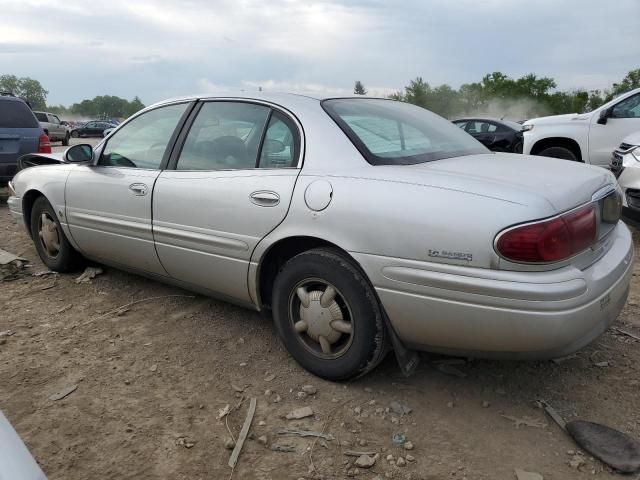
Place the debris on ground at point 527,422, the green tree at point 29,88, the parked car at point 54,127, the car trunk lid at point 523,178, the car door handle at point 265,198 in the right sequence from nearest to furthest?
the car trunk lid at point 523,178
the debris on ground at point 527,422
the car door handle at point 265,198
the parked car at point 54,127
the green tree at point 29,88

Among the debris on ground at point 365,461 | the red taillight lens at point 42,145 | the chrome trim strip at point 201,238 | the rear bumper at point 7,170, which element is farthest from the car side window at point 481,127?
the debris on ground at point 365,461

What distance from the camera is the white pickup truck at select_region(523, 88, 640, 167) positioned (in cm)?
767

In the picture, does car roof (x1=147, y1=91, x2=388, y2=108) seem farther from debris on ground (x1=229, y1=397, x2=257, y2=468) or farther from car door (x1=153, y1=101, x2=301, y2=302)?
debris on ground (x1=229, y1=397, x2=257, y2=468)

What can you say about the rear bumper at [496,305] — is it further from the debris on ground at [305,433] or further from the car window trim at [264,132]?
the car window trim at [264,132]

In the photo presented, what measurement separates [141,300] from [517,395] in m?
2.66

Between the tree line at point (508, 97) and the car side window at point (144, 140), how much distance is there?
36109mm

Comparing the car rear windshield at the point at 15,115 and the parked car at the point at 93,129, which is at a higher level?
the car rear windshield at the point at 15,115

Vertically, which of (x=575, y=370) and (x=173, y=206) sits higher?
(x=173, y=206)

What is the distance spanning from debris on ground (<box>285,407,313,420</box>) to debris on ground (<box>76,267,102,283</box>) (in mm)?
2565

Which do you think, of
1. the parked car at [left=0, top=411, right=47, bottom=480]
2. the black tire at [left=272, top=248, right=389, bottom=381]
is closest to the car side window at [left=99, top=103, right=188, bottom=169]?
the black tire at [left=272, top=248, right=389, bottom=381]

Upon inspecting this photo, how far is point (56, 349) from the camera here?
329 centimetres

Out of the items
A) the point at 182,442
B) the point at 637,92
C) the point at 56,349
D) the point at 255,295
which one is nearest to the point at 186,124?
the point at 255,295

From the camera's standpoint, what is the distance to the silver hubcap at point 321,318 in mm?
2709

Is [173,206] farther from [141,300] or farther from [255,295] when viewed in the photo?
[141,300]
